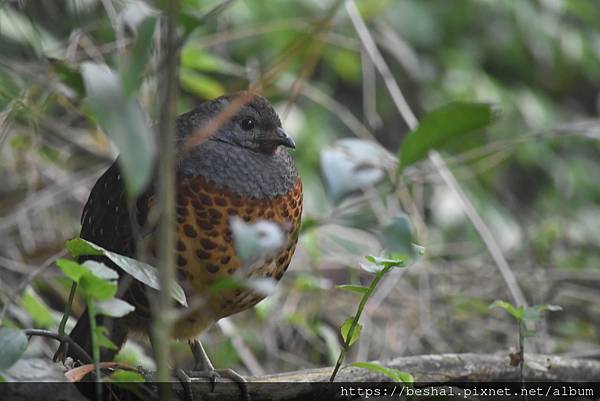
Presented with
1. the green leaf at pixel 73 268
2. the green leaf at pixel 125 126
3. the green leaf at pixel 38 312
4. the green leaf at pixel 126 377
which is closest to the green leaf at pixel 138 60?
the green leaf at pixel 125 126

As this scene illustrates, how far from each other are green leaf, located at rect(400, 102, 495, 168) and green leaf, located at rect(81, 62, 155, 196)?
0.49m

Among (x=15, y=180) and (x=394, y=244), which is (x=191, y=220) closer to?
(x=394, y=244)

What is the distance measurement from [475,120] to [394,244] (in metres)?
0.22

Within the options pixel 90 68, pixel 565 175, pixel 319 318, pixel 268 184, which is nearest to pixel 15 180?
pixel 319 318

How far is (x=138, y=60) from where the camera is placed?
1072 mm

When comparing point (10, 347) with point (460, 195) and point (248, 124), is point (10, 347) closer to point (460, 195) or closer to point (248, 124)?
point (248, 124)

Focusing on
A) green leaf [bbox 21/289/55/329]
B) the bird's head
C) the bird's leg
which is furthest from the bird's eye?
green leaf [bbox 21/289/55/329]

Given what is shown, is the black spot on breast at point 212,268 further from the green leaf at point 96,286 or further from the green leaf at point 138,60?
the green leaf at point 138,60

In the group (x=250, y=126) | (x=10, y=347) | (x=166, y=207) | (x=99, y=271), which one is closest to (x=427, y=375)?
(x=250, y=126)

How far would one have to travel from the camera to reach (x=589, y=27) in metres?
5.70

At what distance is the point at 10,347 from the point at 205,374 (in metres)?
0.88

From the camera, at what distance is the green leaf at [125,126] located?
0.94 metres

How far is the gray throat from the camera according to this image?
2.06 meters

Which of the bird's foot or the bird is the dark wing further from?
the bird's foot
